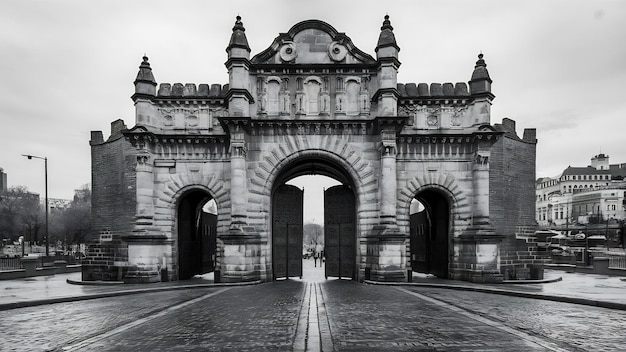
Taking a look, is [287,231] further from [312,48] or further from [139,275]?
[312,48]

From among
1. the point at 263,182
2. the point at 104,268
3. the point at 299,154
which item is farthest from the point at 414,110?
the point at 104,268

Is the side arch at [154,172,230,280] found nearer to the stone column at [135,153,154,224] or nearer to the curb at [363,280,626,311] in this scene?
the stone column at [135,153,154,224]

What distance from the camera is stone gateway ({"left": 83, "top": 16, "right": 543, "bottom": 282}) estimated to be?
77.3 ft

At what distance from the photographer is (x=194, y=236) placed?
27.4m

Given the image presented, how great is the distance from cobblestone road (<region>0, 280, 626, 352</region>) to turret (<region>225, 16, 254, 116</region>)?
9688 millimetres

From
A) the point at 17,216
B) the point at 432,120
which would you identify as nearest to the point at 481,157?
the point at 432,120

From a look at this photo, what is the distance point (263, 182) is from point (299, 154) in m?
2.30

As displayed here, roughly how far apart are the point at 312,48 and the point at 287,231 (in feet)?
32.8

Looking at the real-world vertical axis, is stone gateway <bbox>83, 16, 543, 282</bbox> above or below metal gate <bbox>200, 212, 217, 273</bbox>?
above

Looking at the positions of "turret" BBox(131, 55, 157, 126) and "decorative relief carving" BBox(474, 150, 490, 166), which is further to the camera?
"turret" BBox(131, 55, 157, 126)

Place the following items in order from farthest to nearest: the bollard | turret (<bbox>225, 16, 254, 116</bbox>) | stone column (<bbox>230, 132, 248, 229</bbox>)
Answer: the bollard, turret (<bbox>225, 16, 254, 116</bbox>), stone column (<bbox>230, 132, 248, 229</bbox>)

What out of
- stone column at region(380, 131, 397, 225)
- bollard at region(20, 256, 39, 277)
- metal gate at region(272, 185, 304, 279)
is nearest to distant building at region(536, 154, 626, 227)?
metal gate at region(272, 185, 304, 279)

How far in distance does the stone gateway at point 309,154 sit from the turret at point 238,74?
0.05 meters

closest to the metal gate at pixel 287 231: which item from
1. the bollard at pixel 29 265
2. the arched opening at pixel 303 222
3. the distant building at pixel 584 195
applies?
the arched opening at pixel 303 222
